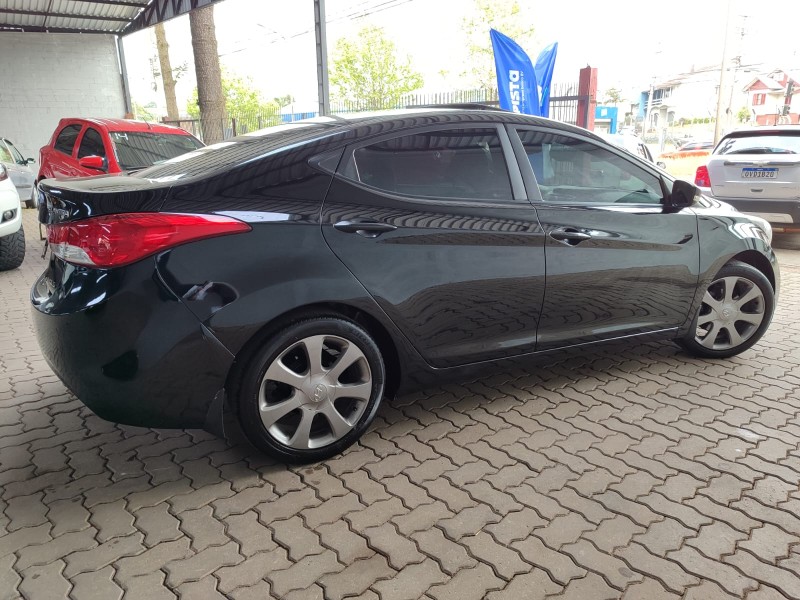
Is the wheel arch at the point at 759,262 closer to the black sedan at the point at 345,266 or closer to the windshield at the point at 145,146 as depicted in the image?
the black sedan at the point at 345,266

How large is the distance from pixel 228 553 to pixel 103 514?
610 mm

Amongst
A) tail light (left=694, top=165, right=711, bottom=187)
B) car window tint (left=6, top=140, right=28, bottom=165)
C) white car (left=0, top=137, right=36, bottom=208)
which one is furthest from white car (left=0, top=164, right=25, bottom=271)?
tail light (left=694, top=165, right=711, bottom=187)

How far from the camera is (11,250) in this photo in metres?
6.98

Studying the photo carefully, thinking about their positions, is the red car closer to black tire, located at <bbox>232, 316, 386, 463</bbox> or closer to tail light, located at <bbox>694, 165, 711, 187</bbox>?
black tire, located at <bbox>232, 316, 386, 463</bbox>

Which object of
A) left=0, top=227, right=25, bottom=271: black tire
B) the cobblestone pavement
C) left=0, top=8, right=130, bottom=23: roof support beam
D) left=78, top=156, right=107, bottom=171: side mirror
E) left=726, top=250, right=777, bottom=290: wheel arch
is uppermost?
left=0, top=8, right=130, bottom=23: roof support beam

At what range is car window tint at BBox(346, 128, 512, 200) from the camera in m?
2.83

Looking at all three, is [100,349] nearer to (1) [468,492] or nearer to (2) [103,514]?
(2) [103,514]

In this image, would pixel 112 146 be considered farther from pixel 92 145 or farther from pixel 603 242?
pixel 603 242

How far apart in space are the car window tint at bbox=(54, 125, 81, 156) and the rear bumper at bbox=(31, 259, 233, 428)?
24.7 feet

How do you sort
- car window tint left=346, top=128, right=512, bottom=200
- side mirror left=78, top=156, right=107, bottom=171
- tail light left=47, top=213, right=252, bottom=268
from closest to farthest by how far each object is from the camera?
tail light left=47, top=213, right=252, bottom=268 → car window tint left=346, top=128, right=512, bottom=200 → side mirror left=78, top=156, right=107, bottom=171

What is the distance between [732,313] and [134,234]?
360 cm

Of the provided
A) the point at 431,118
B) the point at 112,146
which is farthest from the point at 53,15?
the point at 431,118

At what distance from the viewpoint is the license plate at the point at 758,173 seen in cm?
818

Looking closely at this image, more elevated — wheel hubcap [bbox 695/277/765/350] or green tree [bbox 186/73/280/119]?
green tree [bbox 186/73/280/119]
